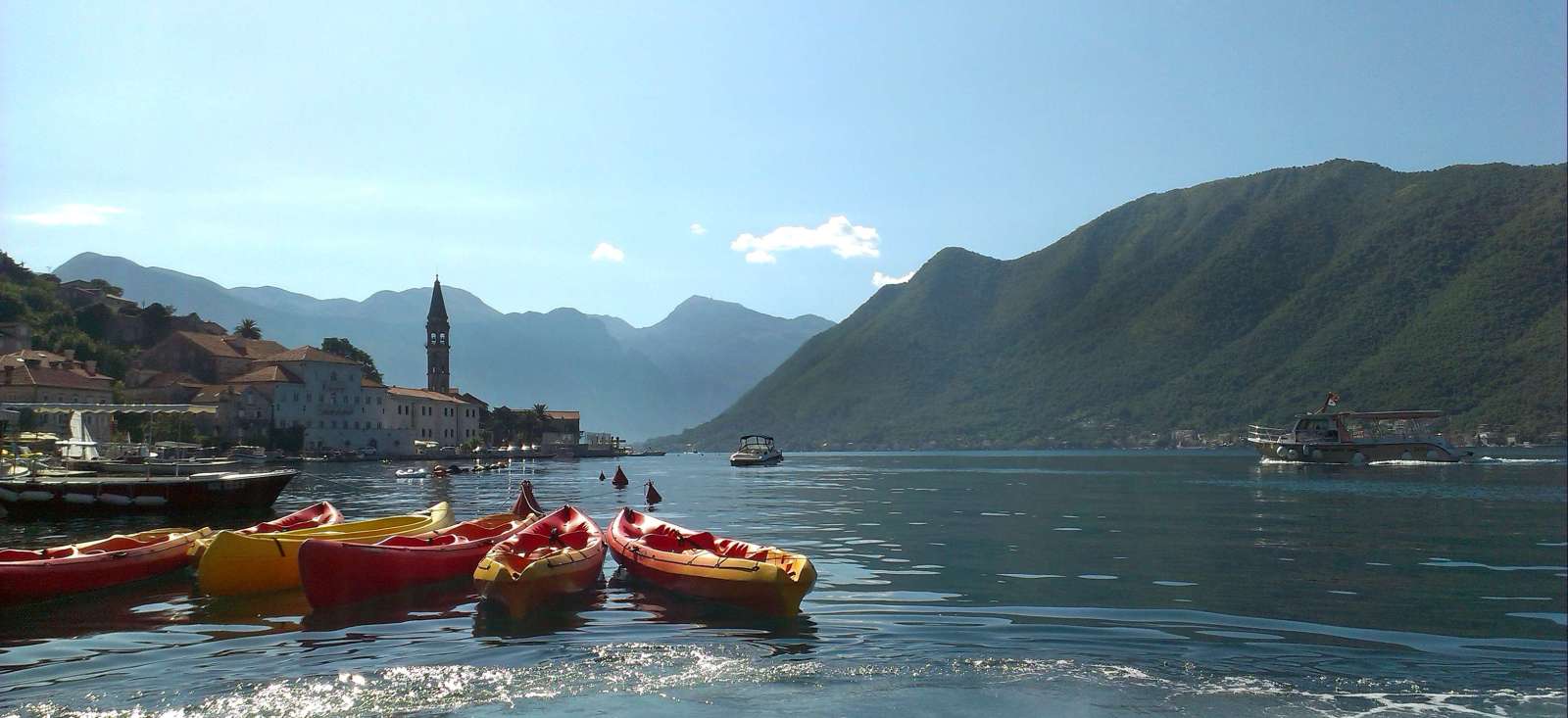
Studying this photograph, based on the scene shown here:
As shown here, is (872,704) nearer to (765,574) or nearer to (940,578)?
(765,574)

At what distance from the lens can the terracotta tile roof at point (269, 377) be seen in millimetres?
124125

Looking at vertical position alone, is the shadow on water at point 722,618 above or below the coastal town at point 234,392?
below

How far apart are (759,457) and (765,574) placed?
103058 millimetres

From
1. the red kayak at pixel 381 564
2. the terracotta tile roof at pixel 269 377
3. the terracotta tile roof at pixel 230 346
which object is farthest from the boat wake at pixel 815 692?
the terracotta tile roof at pixel 230 346

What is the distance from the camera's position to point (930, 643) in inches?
595

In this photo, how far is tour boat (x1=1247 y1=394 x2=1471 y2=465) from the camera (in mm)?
84500

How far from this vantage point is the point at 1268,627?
16.1m

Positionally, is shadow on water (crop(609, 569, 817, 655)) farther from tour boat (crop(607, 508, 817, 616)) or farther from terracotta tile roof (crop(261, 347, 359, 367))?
terracotta tile roof (crop(261, 347, 359, 367))

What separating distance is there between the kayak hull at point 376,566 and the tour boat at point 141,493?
992 inches

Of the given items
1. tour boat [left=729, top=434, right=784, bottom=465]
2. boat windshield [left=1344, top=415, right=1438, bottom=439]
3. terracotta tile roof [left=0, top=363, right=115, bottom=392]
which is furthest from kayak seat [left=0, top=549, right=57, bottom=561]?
boat windshield [left=1344, top=415, right=1438, bottom=439]

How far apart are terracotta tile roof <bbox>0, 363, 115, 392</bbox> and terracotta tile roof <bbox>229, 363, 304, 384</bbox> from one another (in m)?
25.9

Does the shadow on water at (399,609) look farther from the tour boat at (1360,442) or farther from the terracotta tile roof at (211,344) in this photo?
the terracotta tile roof at (211,344)

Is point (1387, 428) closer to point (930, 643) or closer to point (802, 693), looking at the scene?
point (930, 643)

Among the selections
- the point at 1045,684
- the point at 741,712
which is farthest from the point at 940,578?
the point at 741,712
